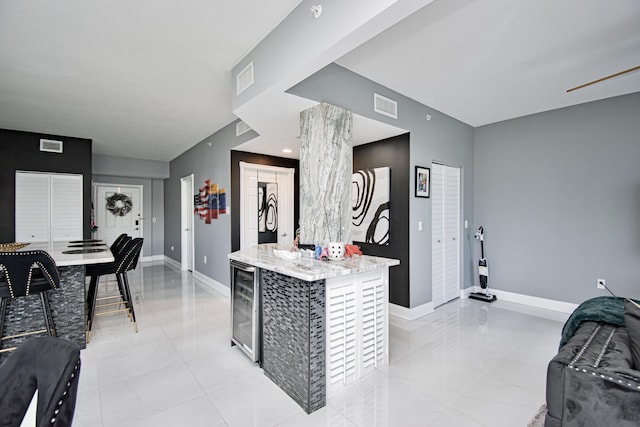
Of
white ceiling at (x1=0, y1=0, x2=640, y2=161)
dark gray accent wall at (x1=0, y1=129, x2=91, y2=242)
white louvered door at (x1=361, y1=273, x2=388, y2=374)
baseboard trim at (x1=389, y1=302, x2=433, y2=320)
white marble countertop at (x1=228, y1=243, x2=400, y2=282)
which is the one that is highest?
white ceiling at (x1=0, y1=0, x2=640, y2=161)

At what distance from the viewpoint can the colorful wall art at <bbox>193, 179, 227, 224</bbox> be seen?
15.6 ft

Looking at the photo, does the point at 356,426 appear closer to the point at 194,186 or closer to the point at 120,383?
the point at 120,383

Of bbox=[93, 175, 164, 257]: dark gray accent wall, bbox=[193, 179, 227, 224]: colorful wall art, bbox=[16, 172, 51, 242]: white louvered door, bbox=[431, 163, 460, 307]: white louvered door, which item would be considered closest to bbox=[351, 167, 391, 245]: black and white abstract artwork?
bbox=[431, 163, 460, 307]: white louvered door

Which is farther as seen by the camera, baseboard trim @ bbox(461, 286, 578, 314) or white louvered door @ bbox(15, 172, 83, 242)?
white louvered door @ bbox(15, 172, 83, 242)

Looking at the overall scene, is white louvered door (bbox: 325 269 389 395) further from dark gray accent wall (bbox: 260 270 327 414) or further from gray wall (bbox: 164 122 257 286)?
gray wall (bbox: 164 122 257 286)

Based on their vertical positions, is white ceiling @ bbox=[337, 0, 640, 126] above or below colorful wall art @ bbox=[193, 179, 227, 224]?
above

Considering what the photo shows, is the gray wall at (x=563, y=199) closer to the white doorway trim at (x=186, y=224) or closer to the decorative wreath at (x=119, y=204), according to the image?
Result: the white doorway trim at (x=186, y=224)

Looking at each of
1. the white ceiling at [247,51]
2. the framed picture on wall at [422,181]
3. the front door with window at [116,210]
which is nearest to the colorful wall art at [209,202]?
the white ceiling at [247,51]

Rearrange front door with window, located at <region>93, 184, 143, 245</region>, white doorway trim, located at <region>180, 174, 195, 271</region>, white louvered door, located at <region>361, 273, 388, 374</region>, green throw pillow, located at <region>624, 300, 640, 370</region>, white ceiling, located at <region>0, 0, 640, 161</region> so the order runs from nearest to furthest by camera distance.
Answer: green throw pillow, located at <region>624, 300, 640, 370</region> → white ceiling, located at <region>0, 0, 640, 161</region> → white louvered door, located at <region>361, 273, 388, 374</region> → white doorway trim, located at <region>180, 174, 195, 271</region> → front door with window, located at <region>93, 184, 143, 245</region>

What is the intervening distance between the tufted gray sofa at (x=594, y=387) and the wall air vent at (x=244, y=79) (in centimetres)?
274

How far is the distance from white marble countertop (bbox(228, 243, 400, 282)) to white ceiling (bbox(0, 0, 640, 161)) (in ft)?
4.66

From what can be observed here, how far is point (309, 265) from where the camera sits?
2201mm

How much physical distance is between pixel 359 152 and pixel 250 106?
200cm

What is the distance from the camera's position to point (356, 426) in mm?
1826
